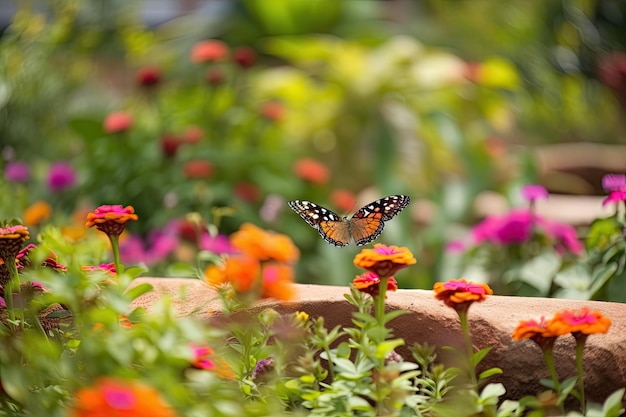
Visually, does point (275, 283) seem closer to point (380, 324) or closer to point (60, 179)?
point (380, 324)

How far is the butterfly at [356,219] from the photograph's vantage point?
1242mm

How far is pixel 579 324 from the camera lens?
0.91m

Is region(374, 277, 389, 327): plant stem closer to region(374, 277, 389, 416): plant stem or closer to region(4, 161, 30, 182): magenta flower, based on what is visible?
region(374, 277, 389, 416): plant stem

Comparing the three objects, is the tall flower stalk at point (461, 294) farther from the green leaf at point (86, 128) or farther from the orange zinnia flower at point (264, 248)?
the green leaf at point (86, 128)

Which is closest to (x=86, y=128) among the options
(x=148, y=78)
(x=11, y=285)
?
(x=148, y=78)

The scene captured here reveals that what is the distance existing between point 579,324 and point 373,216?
40 cm

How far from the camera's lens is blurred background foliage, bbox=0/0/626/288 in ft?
9.37

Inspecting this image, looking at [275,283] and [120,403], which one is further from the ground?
[120,403]

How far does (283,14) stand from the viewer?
16.0 feet

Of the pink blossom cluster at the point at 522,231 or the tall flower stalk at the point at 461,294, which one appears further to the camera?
the pink blossom cluster at the point at 522,231

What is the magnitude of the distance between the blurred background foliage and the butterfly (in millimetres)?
676

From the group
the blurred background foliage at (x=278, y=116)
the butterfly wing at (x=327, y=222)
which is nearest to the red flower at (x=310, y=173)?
the blurred background foliage at (x=278, y=116)

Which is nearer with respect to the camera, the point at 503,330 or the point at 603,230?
the point at 503,330

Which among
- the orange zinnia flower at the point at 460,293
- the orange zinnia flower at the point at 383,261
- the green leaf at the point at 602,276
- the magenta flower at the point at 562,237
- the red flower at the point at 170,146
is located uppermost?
the orange zinnia flower at the point at 383,261
